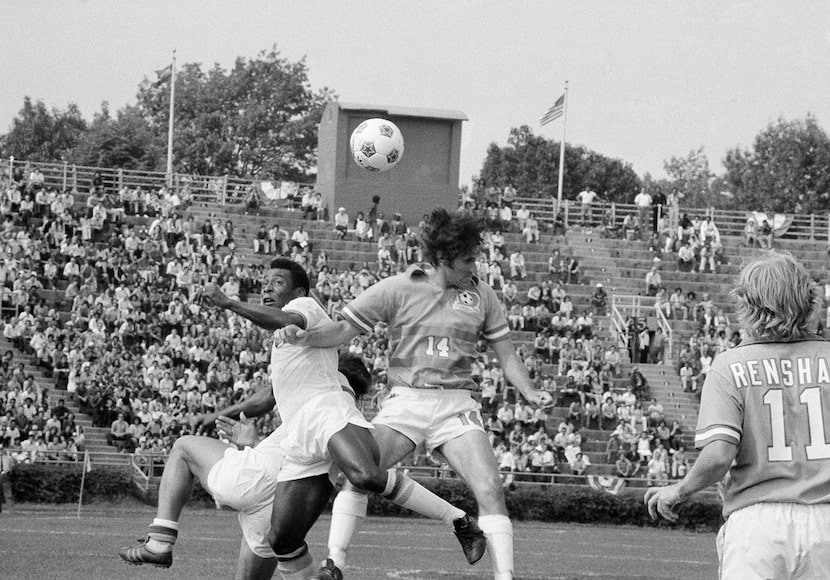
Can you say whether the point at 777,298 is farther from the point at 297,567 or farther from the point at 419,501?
the point at 297,567

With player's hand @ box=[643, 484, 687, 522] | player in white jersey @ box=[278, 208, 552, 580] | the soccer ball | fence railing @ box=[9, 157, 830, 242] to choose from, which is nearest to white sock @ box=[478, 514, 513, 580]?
player in white jersey @ box=[278, 208, 552, 580]

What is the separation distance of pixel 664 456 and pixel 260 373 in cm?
902

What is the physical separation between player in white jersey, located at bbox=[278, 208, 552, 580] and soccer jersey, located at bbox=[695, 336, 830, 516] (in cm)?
278

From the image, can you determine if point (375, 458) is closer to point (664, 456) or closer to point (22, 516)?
point (22, 516)

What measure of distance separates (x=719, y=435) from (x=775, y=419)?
255 millimetres

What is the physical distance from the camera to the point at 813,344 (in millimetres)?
5754

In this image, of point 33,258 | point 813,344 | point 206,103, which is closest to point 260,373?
point 33,258

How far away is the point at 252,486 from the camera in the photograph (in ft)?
28.6

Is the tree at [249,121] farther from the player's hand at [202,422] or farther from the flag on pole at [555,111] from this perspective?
the player's hand at [202,422]

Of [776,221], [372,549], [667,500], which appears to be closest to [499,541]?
[667,500]

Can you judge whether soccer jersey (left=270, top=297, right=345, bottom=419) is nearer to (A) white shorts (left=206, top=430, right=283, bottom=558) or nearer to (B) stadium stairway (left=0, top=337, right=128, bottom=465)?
(A) white shorts (left=206, top=430, right=283, bottom=558)

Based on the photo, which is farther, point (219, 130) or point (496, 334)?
point (219, 130)

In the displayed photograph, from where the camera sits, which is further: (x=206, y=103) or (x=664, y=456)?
(x=206, y=103)

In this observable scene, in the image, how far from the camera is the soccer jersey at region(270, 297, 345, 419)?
8750 millimetres
